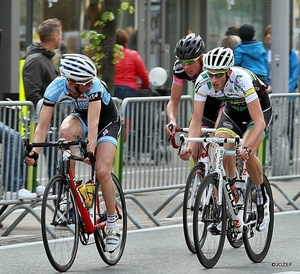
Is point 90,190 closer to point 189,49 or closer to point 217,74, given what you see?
point 217,74

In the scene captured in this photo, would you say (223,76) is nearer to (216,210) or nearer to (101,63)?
(216,210)

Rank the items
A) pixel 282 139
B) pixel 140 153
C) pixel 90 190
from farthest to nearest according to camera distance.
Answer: pixel 282 139 < pixel 140 153 < pixel 90 190

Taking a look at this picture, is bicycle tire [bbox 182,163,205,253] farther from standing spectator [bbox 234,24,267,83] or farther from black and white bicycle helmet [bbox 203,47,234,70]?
standing spectator [bbox 234,24,267,83]

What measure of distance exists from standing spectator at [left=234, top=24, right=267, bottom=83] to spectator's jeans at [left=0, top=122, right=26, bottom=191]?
4973 mm

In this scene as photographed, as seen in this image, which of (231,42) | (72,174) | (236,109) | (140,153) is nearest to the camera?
(72,174)

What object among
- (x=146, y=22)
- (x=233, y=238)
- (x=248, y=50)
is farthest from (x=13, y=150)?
(x=146, y=22)

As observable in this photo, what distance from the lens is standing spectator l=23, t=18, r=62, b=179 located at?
1019 centimetres

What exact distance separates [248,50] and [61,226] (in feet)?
21.7

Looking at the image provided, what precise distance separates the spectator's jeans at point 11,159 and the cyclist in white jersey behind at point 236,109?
70.2 inches

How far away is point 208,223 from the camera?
7402 millimetres

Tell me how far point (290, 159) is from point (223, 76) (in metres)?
4.08

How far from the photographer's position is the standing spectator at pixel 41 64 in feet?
33.4

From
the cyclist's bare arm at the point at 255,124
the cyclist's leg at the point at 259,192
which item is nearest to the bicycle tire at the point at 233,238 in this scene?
the cyclist's leg at the point at 259,192

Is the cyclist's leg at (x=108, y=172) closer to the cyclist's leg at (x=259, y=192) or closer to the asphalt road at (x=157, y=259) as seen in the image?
the asphalt road at (x=157, y=259)
